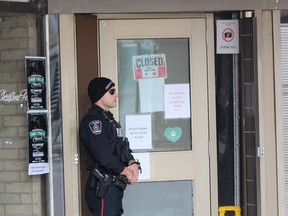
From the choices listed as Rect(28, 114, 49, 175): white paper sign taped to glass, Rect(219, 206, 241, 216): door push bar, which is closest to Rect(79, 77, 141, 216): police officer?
Rect(28, 114, 49, 175): white paper sign taped to glass

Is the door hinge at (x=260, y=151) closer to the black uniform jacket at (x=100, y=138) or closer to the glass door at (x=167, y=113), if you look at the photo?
the glass door at (x=167, y=113)

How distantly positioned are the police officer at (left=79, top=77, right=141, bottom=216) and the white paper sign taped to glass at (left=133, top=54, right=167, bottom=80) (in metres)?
0.61

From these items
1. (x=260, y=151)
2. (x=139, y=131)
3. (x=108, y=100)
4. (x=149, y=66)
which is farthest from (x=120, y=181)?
(x=260, y=151)

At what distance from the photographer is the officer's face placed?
434 centimetres

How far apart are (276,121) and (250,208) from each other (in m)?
0.79

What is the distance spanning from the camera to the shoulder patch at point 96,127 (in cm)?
417

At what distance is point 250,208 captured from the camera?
190 inches

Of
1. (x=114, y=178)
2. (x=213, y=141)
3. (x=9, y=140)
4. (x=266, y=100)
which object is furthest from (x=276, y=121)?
(x=9, y=140)

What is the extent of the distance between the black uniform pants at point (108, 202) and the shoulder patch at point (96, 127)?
0.42 m

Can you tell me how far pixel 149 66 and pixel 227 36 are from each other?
748 mm

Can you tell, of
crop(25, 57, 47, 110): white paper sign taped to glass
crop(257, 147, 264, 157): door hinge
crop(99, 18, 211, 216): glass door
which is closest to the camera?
crop(25, 57, 47, 110): white paper sign taped to glass

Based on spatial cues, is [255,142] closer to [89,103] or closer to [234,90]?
[234,90]

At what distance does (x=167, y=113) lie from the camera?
4945mm

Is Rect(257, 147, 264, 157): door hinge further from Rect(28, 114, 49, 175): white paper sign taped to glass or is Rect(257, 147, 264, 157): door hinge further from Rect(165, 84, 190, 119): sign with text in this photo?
Rect(28, 114, 49, 175): white paper sign taped to glass
